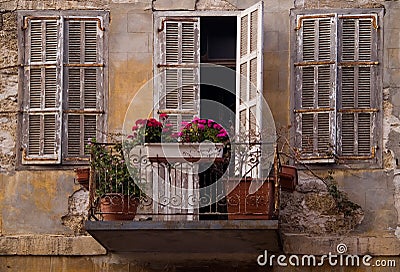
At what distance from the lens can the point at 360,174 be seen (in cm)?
1398

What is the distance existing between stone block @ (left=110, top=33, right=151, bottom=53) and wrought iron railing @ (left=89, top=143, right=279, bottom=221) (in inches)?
47.9

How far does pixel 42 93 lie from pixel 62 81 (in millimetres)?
237

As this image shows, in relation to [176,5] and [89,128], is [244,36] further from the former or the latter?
[89,128]

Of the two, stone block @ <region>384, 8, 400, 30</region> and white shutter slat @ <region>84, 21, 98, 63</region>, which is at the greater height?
stone block @ <region>384, 8, 400, 30</region>

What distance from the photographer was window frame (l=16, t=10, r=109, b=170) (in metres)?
14.2

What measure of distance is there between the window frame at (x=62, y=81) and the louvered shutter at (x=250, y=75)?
137 centimetres

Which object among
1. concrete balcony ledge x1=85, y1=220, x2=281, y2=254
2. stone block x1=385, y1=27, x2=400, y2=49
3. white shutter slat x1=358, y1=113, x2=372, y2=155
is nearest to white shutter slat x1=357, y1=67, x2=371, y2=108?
white shutter slat x1=358, y1=113, x2=372, y2=155

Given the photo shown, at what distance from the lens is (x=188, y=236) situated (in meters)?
13.3

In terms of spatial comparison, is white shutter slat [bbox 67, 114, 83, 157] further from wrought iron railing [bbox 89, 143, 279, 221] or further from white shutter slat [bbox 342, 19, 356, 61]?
white shutter slat [bbox 342, 19, 356, 61]

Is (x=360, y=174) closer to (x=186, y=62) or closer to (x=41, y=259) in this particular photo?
(x=186, y=62)

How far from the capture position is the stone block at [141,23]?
14430mm

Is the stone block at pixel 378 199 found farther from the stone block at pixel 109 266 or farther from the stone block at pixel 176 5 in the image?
the stone block at pixel 176 5

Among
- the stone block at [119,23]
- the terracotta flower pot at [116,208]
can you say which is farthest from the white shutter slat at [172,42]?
the terracotta flower pot at [116,208]

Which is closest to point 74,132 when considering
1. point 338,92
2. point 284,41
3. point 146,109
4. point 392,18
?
point 146,109
